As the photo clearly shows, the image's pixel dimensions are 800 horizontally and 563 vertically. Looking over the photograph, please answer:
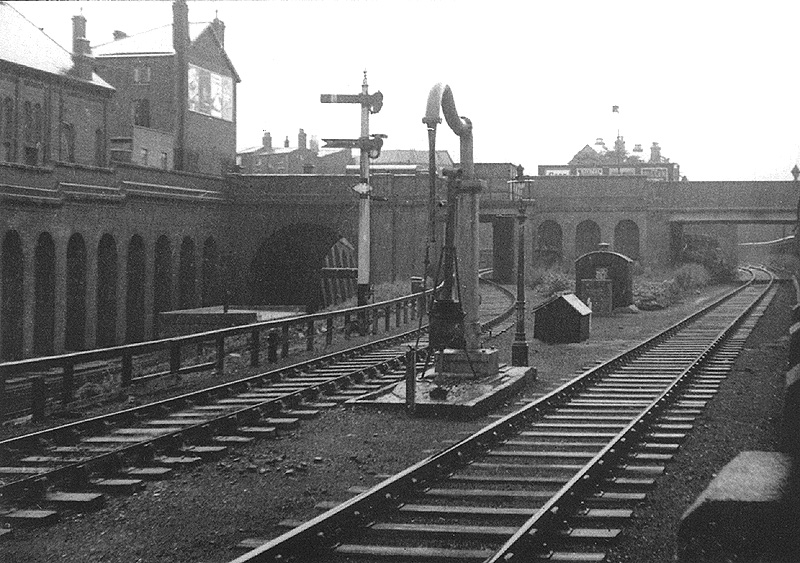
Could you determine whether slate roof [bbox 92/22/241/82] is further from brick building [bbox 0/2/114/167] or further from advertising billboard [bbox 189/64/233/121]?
brick building [bbox 0/2/114/167]

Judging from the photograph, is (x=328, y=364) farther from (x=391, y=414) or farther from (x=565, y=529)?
(x=565, y=529)

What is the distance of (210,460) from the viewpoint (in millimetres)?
10016

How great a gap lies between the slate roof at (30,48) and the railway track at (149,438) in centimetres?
2049

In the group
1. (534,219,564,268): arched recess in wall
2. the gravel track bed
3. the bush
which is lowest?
the gravel track bed

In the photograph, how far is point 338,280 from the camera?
54.8 metres

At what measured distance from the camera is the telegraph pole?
25656 mm

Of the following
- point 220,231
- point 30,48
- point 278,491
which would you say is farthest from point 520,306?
point 220,231

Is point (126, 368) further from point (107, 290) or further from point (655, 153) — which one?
point (655, 153)

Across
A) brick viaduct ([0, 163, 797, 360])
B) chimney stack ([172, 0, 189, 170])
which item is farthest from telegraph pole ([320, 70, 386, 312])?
chimney stack ([172, 0, 189, 170])

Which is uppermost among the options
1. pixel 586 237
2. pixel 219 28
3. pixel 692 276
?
pixel 219 28

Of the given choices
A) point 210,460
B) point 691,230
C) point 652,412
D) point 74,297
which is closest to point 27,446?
point 210,460

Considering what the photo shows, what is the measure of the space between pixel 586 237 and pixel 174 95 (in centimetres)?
2253

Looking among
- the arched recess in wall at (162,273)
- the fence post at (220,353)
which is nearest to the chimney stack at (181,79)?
the arched recess in wall at (162,273)

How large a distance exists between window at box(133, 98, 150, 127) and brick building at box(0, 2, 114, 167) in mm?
5476
